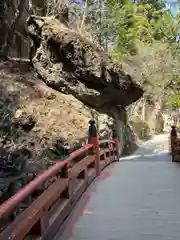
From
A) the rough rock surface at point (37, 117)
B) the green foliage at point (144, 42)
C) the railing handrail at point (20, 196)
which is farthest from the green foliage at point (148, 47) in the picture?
the railing handrail at point (20, 196)

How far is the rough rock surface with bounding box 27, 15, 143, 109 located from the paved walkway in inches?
347

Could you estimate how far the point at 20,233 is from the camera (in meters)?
2.86

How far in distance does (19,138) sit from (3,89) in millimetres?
2885

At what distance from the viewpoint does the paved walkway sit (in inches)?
161

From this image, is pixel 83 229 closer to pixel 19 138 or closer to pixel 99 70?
pixel 19 138

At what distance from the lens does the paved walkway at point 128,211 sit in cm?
409

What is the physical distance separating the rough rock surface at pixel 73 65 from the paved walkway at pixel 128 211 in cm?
880

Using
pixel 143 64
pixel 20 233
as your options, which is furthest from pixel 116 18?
pixel 20 233

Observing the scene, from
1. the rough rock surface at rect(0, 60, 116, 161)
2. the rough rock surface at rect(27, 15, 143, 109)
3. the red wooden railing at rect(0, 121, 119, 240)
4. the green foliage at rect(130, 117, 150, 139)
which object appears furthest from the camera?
the green foliage at rect(130, 117, 150, 139)

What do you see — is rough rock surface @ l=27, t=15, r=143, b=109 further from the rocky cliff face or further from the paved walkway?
the paved walkway

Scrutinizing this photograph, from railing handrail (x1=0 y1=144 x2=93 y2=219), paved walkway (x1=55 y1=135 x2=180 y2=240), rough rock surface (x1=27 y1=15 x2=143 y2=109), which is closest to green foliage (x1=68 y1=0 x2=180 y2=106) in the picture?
rough rock surface (x1=27 y1=15 x2=143 y2=109)

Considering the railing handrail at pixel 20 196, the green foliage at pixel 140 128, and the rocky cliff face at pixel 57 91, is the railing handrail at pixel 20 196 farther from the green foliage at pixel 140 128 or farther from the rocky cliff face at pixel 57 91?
the green foliage at pixel 140 128

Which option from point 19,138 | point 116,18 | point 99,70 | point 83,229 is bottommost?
point 83,229

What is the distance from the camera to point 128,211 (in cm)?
507
